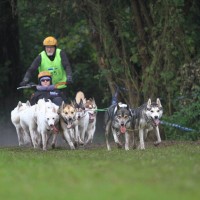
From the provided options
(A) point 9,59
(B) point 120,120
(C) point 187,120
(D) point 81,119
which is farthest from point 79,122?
(A) point 9,59

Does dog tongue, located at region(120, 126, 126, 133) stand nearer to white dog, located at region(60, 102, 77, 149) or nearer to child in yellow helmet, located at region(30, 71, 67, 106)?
white dog, located at region(60, 102, 77, 149)

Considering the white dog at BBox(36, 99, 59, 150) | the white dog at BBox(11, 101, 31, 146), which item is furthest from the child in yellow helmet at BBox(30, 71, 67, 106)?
the white dog at BBox(11, 101, 31, 146)

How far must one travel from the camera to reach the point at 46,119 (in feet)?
62.7

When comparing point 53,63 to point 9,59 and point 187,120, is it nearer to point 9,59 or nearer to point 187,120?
point 187,120

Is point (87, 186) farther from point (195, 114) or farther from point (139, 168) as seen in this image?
point (195, 114)

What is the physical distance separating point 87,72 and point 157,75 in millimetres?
12327

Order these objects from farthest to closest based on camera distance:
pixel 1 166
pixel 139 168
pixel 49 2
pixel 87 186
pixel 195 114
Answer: pixel 49 2, pixel 195 114, pixel 1 166, pixel 139 168, pixel 87 186

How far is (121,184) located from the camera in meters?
9.59

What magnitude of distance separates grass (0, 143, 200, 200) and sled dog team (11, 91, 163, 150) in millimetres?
3859

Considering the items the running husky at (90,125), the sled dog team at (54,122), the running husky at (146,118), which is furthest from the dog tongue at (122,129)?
the running husky at (90,125)

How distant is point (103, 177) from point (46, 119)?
875 cm

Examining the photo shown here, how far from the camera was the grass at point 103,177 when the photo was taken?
873 centimetres

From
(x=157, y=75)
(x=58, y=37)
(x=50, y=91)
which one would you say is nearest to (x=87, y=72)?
(x=58, y=37)

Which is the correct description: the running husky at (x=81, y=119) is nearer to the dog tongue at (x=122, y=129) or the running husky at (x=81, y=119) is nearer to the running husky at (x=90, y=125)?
the running husky at (x=90, y=125)
